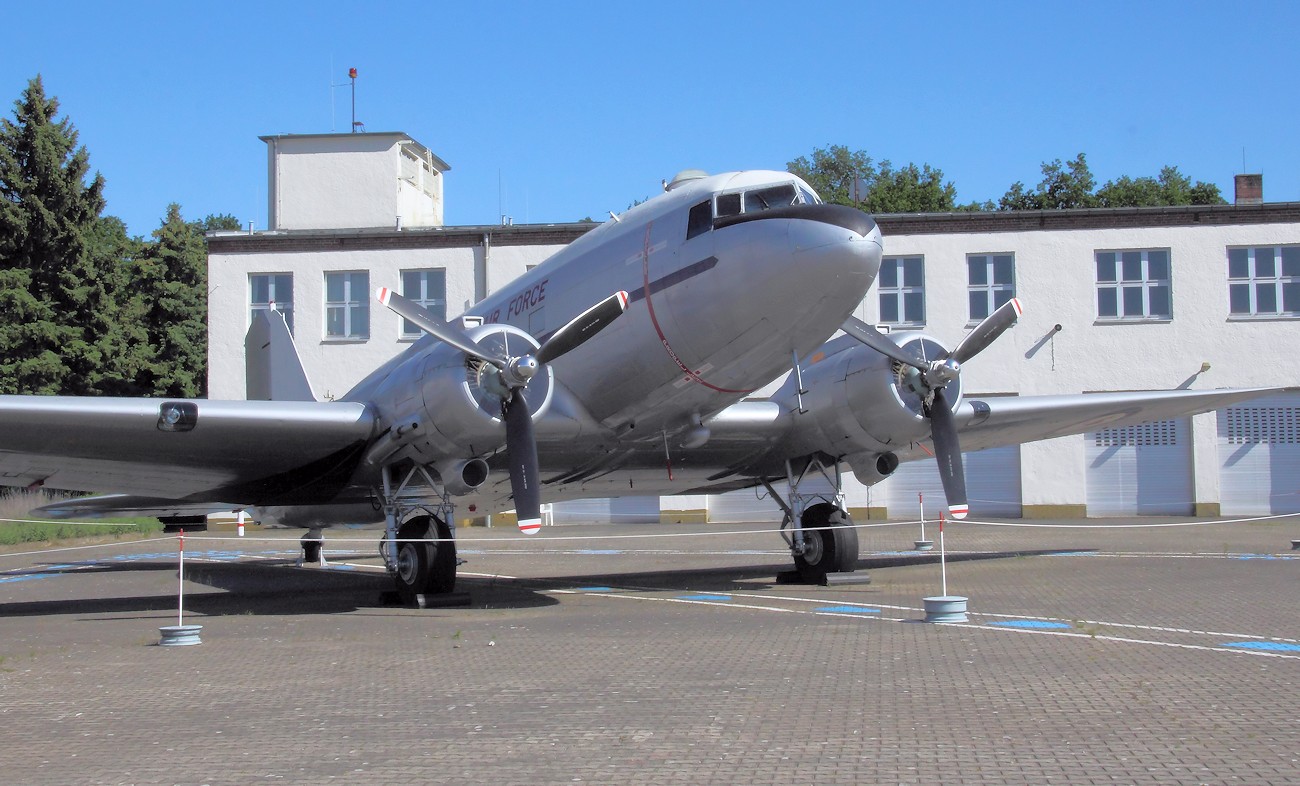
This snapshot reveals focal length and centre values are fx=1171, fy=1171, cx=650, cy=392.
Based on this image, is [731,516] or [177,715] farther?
[731,516]

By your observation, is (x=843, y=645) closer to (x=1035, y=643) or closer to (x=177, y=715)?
(x=1035, y=643)

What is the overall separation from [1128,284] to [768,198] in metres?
25.8

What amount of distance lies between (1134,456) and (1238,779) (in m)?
31.3

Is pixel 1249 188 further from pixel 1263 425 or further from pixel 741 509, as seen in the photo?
pixel 741 509

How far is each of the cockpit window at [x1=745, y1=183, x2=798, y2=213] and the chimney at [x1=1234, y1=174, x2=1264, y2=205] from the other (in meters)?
31.0

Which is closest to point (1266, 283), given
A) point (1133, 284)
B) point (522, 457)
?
point (1133, 284)

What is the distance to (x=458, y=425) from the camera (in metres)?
13.5

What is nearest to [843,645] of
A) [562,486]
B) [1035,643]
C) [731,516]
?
[1035,643]

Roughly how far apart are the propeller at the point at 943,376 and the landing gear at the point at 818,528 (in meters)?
1.69

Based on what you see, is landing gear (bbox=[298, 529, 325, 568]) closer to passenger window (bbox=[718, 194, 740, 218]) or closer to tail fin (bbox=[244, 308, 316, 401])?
tail fin (bbox=[244, 308, 316, 401])

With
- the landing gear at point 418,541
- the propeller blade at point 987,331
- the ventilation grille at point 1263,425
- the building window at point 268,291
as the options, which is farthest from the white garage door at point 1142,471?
the building window at point 268,291

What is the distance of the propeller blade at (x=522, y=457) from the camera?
13.3 meters

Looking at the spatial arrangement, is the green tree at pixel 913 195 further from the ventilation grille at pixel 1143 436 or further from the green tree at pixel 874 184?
the ventilation grille at pixel 1143 436

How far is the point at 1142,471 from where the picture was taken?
1355 inches
